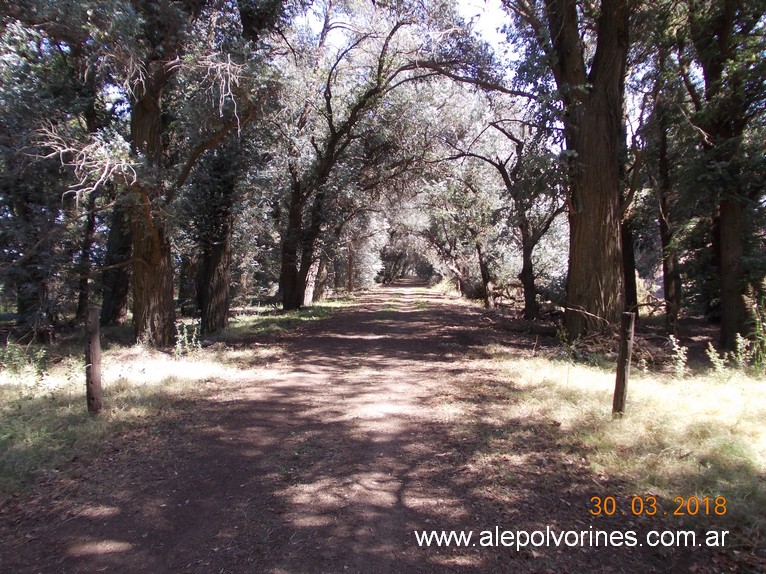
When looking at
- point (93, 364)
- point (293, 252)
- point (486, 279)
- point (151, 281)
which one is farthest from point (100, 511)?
point (486, 279)

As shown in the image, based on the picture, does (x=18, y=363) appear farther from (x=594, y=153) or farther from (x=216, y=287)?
(x=594, y=153)

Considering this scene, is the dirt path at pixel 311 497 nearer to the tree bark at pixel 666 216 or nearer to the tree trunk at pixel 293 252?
the tree bark at pixel 666 216

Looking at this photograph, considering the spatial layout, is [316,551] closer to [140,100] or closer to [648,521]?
[648,521]

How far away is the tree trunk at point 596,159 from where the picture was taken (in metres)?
9.17

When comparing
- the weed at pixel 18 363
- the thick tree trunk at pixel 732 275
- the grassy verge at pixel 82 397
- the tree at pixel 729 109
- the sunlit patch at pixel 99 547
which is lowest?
the sunlit patch at pixel 99 547

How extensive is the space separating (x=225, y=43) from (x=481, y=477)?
33.2 feet

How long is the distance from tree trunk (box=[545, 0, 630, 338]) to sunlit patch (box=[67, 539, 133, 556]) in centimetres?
853

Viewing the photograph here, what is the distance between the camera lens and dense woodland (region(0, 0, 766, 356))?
8781 mm

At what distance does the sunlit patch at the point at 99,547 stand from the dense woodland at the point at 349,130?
19.2ft

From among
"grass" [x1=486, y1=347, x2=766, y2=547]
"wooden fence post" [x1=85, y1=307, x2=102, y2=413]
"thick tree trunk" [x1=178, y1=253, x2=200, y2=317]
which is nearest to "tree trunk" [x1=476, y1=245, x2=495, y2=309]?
"thick tree trunk" [x1=178, y1=253, x2=200, y2=317]

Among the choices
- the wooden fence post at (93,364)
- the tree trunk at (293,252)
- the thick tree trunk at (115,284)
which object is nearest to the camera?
the wooden fence post at (93,364)

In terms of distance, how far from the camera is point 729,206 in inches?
421

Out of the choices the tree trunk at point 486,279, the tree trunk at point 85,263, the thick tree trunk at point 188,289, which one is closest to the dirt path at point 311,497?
the tree trunk at point 85,263

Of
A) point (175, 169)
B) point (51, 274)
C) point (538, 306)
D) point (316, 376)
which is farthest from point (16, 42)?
point (538, 306)
